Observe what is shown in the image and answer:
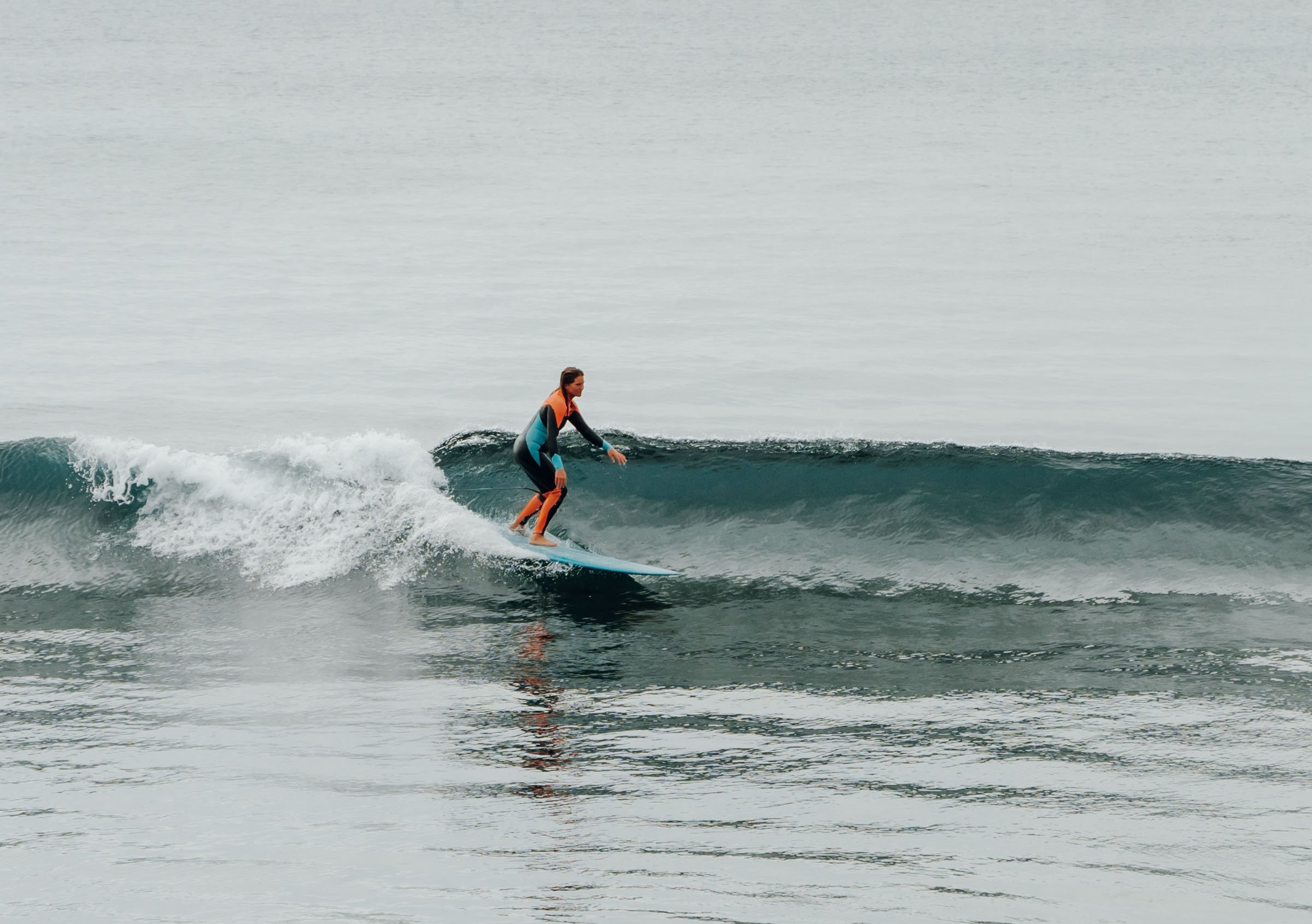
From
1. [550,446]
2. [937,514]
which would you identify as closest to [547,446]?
[550,446]

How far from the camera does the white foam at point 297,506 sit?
11.7 metres

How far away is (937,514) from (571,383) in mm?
4137

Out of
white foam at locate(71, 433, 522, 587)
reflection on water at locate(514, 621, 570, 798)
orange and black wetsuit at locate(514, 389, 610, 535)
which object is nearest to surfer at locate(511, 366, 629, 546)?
orange and black wetsuit at locate(514, 389, 610, 535)

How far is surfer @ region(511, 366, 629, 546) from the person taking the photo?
10703 mm

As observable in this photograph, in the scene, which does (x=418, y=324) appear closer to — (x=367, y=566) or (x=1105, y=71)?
(x=367, y=566)

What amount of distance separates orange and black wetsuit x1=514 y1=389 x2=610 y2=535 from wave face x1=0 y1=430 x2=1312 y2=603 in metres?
0.72

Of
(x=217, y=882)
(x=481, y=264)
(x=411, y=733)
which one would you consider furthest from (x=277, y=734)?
(x=481, y=264)

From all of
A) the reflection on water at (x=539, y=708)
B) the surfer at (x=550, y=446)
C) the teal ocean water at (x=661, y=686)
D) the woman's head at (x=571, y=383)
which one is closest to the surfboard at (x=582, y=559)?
the surfer at (x=550, y=446)

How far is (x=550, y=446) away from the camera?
10828 mm

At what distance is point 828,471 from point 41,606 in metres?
7.55

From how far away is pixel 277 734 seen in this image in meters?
7.91

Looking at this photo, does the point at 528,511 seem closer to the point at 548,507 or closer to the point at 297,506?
the point at 548,507

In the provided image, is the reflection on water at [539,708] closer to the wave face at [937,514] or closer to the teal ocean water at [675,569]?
the teal ocean water at [675,569]

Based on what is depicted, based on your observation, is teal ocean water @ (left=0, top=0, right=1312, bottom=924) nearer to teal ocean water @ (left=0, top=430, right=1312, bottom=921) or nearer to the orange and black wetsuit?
teal ocean water @ (left=0, top=430, right=1312, bottom=921)
